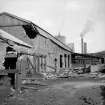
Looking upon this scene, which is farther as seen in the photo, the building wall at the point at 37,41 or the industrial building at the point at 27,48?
the building wall at the point at 37,41

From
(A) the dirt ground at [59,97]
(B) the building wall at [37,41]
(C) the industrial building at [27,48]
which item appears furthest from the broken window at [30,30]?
(A) the dirt ground at [59,97]

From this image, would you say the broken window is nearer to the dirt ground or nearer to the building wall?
the building wall

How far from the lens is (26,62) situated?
16.8 m

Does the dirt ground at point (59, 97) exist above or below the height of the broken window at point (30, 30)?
below

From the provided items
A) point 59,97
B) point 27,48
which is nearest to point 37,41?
point 27,48

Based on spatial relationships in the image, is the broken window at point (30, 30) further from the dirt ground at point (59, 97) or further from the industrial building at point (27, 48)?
the dirt ground at point (59, 97)

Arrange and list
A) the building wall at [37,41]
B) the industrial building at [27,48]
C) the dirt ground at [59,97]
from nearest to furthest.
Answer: the dirt ground at [59,97] → the industrial building at [27,48] → the building wall at [37,41]

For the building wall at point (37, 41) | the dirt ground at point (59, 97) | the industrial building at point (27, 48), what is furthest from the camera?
the building wall at point (37, 41)

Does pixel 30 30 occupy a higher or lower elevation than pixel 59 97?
higher

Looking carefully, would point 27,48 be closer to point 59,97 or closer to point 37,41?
point 37,41

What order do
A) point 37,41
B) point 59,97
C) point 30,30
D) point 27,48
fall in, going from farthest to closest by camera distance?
1. point 37,41
2. point 30,30
3. point 27,48
4. point 59,97

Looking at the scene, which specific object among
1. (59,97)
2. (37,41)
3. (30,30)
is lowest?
(59,97)

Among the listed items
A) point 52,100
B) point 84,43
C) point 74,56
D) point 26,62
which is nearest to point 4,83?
point 52,100

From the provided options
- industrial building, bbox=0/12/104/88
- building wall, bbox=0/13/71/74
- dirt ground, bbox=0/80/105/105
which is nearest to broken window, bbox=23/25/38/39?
industrial building, bbox=0/12/104/88
